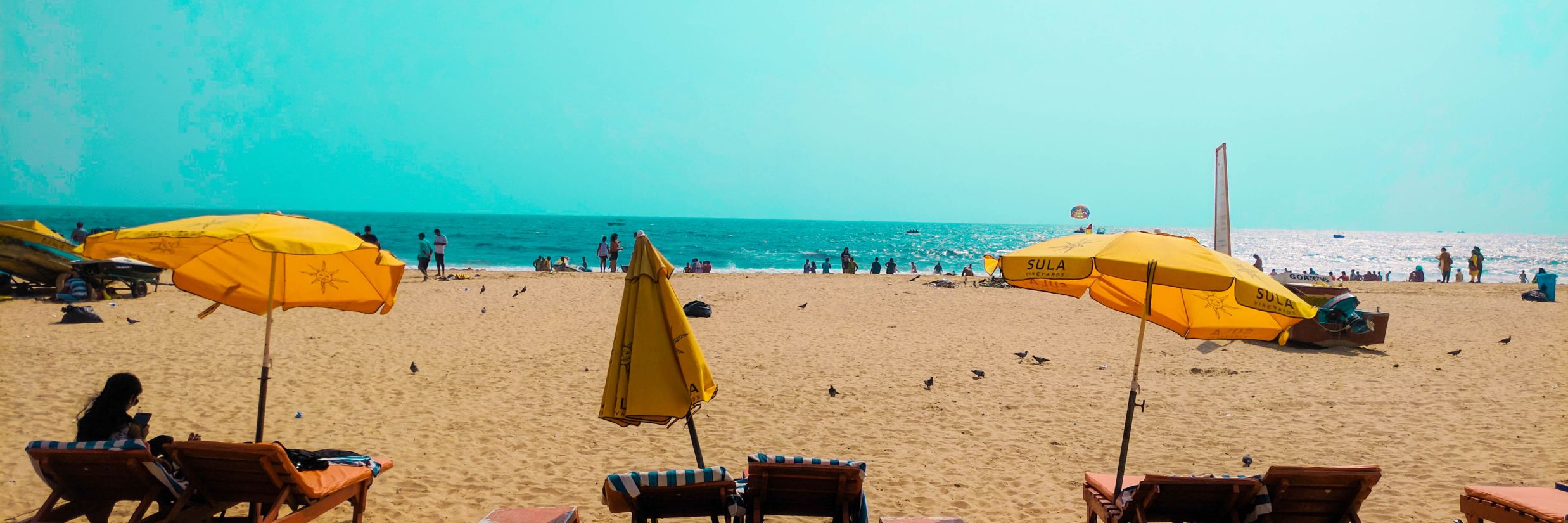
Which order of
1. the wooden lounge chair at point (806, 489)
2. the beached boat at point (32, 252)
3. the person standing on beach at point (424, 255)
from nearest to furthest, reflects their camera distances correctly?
the wooden lounge chair at point (806, 489), the beached boat at point (32, 252), the person standing on beach at point (424, 255)

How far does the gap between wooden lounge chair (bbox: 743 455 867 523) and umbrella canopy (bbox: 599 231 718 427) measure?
0.64 meters

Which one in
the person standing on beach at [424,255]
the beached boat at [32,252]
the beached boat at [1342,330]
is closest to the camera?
the beached boat at [1342,330]

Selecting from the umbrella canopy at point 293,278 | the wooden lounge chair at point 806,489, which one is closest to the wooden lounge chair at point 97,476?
the umbrella canopy at point 293,278

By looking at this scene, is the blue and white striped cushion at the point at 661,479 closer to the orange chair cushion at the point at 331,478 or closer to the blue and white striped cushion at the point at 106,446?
the orange chair cushion at the point at 331,478

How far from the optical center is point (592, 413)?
25.9ft

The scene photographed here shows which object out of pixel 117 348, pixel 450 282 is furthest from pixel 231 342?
pixel 450 282

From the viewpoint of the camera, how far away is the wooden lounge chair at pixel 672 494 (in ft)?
12.8

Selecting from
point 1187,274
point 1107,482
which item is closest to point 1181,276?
point 1187,274

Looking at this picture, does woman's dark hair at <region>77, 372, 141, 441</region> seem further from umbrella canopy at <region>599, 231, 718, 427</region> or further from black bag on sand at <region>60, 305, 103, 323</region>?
black bag on sand at <region>60, 305, 103, 323</region>

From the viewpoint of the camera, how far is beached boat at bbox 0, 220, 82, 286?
1479 cm

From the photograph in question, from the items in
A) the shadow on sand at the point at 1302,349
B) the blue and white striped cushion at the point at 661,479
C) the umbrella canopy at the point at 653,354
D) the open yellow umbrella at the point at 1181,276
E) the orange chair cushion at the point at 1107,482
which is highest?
the open yellow umbrella at the point at 1181,276

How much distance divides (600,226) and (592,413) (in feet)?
454

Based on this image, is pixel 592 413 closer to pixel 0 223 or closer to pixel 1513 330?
pixel 0 223

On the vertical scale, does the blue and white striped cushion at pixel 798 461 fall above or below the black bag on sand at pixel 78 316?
above
